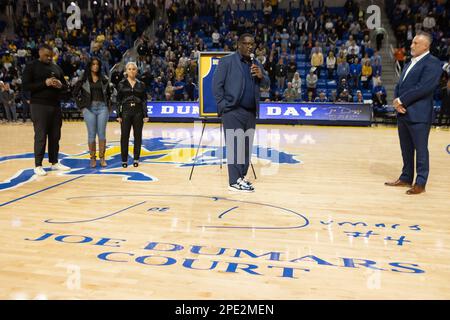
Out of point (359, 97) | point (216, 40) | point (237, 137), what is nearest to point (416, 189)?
point (237, 137)

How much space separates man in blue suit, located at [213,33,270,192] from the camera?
6.32 meters

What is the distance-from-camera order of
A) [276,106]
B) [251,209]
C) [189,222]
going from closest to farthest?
[189,222] < [251,209] < [276,106]

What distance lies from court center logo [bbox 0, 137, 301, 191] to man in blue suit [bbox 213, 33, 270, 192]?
148 cm

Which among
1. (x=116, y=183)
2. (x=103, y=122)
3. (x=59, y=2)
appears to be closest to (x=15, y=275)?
(x=116, y=183)

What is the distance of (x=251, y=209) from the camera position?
5609mm

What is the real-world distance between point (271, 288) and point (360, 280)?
66 cm

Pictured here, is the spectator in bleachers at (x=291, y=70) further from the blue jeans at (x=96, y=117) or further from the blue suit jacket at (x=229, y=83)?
the blue suit jacket at (x=229, y=83)

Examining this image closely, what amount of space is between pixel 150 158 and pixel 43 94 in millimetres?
2626

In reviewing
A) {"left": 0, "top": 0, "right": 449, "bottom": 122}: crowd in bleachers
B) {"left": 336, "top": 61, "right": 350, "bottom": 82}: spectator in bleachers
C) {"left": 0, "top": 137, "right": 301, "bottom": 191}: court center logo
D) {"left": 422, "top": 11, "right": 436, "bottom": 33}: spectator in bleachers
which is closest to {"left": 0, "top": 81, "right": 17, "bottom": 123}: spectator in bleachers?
{"left": 0, "top": 0, "right": 449, "bottom": 122}: crowd in bleachers

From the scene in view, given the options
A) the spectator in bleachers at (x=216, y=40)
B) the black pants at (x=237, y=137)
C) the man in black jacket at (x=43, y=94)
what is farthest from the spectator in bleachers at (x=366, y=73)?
the man in black jacket at (x=43, y=94)

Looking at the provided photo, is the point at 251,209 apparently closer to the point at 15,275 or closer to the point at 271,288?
the point at 271,288

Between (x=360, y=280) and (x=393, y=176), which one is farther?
(x=393, y=176)

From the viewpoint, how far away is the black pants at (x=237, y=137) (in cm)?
642
